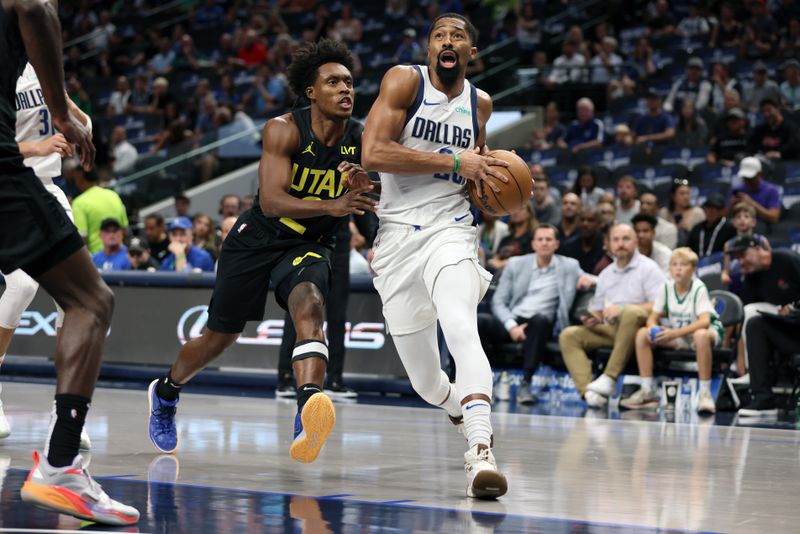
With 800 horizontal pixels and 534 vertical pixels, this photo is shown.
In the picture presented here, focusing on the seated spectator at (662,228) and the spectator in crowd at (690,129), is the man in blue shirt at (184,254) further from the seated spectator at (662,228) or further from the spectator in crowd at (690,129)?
the spectator in crowd at (690,129)

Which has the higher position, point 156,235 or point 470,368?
point 156,235

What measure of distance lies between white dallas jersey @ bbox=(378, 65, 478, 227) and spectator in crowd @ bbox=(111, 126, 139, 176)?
1251cm

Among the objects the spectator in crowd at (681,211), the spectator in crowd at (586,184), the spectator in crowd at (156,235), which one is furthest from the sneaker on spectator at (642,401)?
the spectator in crowd at (156,235)

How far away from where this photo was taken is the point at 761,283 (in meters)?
10.4

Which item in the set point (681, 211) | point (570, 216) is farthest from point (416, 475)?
point (681, 211)

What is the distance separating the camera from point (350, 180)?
5766mm

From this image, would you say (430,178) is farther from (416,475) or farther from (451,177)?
(416,475)

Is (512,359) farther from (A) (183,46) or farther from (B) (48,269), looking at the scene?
(A) (183,46)

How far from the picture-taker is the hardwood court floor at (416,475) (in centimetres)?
457

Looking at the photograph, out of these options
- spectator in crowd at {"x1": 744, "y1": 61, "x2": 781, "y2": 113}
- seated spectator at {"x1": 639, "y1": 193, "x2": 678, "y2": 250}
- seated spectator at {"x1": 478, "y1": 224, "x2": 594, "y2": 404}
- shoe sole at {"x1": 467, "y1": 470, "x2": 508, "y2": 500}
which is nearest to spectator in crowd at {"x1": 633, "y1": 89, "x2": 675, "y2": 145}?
spectator in crowd at {"x1": 744, "y1": 61, "x2": 781, "y2": 113}

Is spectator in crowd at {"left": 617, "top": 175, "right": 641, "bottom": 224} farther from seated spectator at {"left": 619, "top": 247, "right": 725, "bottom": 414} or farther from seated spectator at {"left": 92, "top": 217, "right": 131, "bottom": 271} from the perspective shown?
seated spectator at {"left": 92, "top": 217, "right": 131, "bottom": 271}

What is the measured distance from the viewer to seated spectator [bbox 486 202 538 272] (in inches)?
474

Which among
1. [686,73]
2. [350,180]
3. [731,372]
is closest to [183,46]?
[686,73]

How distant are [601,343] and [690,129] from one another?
5.81 meters
